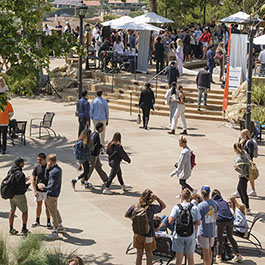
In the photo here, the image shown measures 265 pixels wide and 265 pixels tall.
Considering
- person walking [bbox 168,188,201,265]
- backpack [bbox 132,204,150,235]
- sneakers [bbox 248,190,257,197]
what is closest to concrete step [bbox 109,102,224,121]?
sneakers [bbox 248,190,257,197]

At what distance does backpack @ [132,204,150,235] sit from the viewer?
10102 mm

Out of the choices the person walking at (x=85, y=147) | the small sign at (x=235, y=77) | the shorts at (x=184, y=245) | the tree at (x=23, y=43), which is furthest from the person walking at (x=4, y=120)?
the small sign at (x=235, y=77)

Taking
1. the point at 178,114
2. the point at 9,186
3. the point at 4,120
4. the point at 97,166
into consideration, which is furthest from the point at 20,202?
the point at 178,114

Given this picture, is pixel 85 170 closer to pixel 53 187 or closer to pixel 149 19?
pixel 53 187

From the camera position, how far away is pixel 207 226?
420 inches

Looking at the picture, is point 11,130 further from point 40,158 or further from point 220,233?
point 220,233

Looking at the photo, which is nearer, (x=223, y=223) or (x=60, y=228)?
(x=223, y=223)

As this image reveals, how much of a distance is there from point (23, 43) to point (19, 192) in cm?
266

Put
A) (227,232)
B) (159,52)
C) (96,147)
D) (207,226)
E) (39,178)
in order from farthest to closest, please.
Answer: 1. (159,52)
2. (96,147)
3. (39,178)
4. (227,232)
5. (207,226)

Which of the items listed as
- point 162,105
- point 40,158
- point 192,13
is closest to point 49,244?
point 40,158

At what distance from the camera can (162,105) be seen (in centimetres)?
2520

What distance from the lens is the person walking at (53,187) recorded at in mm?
12042

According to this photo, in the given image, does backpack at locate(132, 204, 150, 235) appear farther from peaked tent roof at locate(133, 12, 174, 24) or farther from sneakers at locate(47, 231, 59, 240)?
peaked tent roof at locate(133, 12, 174, 24)

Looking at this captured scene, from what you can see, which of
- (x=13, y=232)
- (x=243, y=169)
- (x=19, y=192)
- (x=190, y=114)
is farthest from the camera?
(x=190, y=114)
